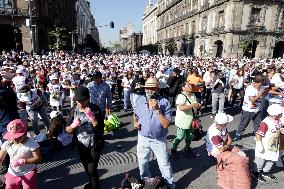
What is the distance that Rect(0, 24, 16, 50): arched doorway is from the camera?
42.8 m

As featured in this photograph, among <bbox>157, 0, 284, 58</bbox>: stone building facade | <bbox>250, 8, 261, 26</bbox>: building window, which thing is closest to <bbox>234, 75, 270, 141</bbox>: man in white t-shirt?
<bbox>157, 0, 284, 58</bbox>: stone building facade

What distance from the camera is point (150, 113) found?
470 cm

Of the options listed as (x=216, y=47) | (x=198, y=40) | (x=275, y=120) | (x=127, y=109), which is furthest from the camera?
(x=198, y=40)

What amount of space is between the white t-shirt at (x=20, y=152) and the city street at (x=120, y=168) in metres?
1.50

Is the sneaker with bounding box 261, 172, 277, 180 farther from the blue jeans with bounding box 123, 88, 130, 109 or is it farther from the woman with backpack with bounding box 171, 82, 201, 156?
the blue jeans with bounding box 123, 88, 130, 109

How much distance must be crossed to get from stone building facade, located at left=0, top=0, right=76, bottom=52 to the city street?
29379mm

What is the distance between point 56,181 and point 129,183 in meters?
1.68

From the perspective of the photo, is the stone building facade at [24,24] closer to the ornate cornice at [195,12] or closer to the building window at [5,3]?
the building window at [5,3]

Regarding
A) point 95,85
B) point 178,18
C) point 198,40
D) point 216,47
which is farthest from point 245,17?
point 95,85

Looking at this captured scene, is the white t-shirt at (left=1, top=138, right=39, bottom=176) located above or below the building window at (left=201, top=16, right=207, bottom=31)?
below

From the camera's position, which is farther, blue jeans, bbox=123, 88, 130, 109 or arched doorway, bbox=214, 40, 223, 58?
arched doorway, bbox=214, 40, 223, 58

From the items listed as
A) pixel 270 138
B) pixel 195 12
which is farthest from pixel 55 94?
pixel 195 12

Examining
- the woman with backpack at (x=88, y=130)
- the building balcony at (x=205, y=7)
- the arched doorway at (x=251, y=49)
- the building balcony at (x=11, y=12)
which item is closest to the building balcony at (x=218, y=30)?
the arched doorway at (x=251, y=49)

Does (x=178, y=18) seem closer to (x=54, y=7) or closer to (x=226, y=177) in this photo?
(x=54, y=7)
